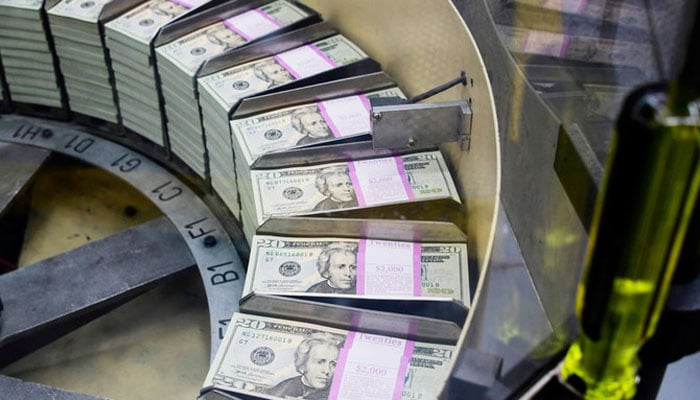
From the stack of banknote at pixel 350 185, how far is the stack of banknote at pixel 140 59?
83cm

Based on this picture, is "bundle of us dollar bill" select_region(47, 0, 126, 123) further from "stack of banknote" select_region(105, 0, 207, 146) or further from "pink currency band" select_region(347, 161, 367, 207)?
"pink currency band" select_region(347, 161, 367, 207)

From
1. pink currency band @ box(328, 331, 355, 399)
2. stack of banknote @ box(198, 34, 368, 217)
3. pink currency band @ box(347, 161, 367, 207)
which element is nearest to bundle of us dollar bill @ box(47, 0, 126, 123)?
stack of banknote @ box(198, 34, 368, 217)

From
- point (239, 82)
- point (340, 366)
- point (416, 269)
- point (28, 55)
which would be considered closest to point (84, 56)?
point (28, 55)

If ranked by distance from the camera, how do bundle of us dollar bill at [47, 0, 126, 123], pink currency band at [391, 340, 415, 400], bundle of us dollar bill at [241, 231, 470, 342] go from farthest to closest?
bundle of us dollar bill at [47, 0, 126, 123]
bundle of us dollar bill at [241, 231, 470, 342]
pink currency band at [391, 340, 415, 400]

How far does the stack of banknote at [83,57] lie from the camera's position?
333cm

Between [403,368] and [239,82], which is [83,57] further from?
[403,368]

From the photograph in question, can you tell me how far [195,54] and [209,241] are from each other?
2.21 feet

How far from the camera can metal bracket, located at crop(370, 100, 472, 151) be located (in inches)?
97.7

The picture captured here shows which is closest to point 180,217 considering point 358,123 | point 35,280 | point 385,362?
point 35,280

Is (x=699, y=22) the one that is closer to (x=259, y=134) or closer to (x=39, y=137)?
(x=259, y=134)

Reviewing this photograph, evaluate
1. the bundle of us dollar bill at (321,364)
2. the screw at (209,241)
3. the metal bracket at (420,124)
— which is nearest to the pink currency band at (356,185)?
the metal bracket at (420,124)

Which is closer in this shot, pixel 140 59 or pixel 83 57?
pixel 140 59

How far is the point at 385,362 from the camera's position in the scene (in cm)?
208

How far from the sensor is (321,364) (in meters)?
2.08
